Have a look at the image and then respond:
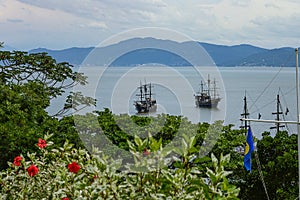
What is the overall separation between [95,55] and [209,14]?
3.54 metres

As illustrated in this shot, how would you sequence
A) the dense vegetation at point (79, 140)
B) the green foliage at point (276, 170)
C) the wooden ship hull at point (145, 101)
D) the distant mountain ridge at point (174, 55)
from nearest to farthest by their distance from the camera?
1. the dense vegetation at point (79, 140)
2. the distant mountain ridge at point (174, 55)
3. the wooden ship hull at point (145, 101)
4. the green foliage at point (276, 170)

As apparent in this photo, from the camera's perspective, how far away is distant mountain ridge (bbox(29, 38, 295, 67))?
8.85 ft

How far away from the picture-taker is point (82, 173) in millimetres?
1484

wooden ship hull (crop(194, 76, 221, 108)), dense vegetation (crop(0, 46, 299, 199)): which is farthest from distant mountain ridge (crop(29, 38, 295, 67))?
dense vegetation (crop(0, 46, 299, 199))

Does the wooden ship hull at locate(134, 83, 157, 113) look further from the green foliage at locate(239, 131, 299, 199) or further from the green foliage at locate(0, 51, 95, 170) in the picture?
the green foliage at locate(239, 131, 299, 199)

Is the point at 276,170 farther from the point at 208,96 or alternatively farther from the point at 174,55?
the point at 174,55

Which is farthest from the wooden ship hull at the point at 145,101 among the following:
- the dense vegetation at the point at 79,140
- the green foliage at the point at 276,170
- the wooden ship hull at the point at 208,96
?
the green foliage at the point at 276,170

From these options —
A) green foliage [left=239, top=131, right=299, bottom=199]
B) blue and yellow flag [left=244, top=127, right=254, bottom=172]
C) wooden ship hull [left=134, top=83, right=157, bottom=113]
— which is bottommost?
green foliage [left=239, top=131, right=299, bottom=199]

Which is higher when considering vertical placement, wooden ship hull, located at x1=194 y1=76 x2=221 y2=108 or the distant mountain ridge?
the distant mountain ridge

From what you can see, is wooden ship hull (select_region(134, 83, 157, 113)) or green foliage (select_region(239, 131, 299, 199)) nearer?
wooden ship hull (select_region(134, 83, 157, 113))

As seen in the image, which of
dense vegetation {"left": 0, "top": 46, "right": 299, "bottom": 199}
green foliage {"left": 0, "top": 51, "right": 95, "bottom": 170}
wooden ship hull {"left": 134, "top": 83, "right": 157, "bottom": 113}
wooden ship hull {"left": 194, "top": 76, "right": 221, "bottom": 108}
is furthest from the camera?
green foliage {"left": 0, "top": 51, "right": 95, "bottom": 170}

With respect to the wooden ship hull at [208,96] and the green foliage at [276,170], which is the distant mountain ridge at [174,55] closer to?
the wooden ship hull at [208,96]

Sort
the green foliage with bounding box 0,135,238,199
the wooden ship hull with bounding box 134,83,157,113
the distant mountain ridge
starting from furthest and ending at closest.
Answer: the wooden ship hull with bounding box 134,83,157,113 < the distant mountain ridge < the green foliage with bounding box 0,135,238,199

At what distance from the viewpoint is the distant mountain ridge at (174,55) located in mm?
2697
